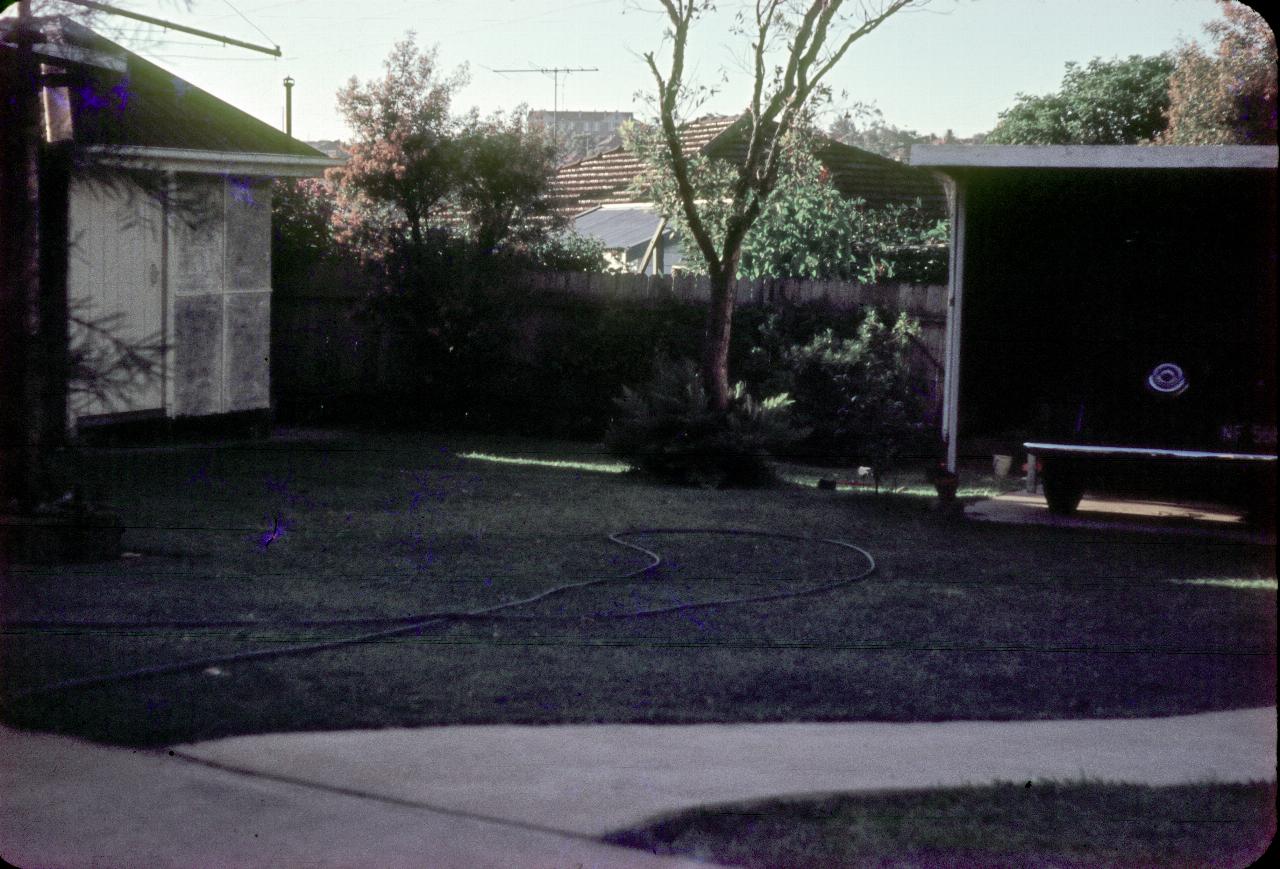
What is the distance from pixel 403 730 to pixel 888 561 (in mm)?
4847

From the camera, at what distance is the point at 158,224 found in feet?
43.9

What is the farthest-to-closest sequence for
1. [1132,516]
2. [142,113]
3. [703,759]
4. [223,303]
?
[223,303] < [142,113] < [1132,516] < [703,759]

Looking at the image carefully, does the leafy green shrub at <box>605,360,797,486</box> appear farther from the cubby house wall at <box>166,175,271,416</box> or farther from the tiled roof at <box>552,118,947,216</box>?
the tiled roof at <box>552,118,947,216</box>

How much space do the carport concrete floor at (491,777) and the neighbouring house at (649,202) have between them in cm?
1796

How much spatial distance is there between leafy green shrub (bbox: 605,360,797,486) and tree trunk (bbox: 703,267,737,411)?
0.67 feet

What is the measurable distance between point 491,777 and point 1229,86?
18.3 metres

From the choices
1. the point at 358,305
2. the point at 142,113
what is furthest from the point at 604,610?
the point at 358,305

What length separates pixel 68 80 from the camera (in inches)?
317

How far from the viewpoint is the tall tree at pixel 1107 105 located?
27.5 m

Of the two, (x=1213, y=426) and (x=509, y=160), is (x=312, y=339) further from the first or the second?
(x=1213, y=426)

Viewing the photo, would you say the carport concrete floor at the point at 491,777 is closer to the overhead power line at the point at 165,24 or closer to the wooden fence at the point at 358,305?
the overhead power line at the point at 165,24

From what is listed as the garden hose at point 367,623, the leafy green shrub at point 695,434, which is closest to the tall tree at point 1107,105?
the leafy green shrub at point 695,434

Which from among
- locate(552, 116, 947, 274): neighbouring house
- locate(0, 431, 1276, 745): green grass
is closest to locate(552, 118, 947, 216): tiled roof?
locate(552, 116, 947, 274): neighbouring house

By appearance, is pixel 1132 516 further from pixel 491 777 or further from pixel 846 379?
pixel 491 777
